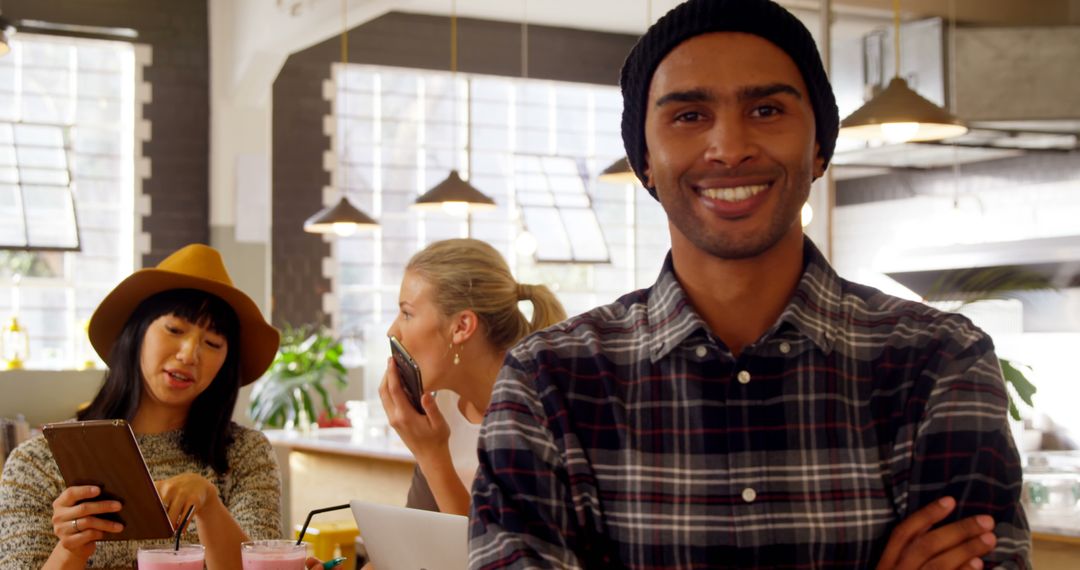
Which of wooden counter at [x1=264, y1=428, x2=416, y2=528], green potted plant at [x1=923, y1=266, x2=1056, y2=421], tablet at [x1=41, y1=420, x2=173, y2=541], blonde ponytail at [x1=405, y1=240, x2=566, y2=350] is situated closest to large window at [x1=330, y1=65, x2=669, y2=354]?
wooden counter at [x1=264, y1=428, x2=416, y2=528]

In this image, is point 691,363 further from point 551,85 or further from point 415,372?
point 551,85

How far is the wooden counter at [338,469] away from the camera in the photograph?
5.95m

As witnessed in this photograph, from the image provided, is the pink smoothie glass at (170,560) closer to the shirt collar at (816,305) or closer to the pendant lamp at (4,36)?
the shirt collar at (816,305)

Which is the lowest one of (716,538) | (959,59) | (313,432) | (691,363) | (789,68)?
(313,432)

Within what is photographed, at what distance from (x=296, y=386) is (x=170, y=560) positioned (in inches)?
256

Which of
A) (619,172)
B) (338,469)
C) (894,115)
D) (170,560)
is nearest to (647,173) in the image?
(170,560)

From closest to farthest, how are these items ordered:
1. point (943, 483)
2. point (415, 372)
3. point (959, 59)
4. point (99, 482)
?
point (943, 483) < point (99, 482) < point (415, 372) < point (959, 59)

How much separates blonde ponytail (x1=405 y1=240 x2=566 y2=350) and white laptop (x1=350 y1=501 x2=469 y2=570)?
1.15 m

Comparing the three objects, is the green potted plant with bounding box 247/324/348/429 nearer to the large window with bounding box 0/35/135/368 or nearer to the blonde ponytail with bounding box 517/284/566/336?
the large window with bounding box 0/35/135/368

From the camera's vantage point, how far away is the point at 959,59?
28.2 feet

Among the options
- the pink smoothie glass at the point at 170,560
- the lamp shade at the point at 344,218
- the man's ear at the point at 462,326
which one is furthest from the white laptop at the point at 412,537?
the lamp shade at the point at 344,218

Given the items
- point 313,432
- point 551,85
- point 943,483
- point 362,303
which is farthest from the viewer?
point 551,85

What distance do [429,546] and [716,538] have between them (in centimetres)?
71

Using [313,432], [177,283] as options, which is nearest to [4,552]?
[177,283]
